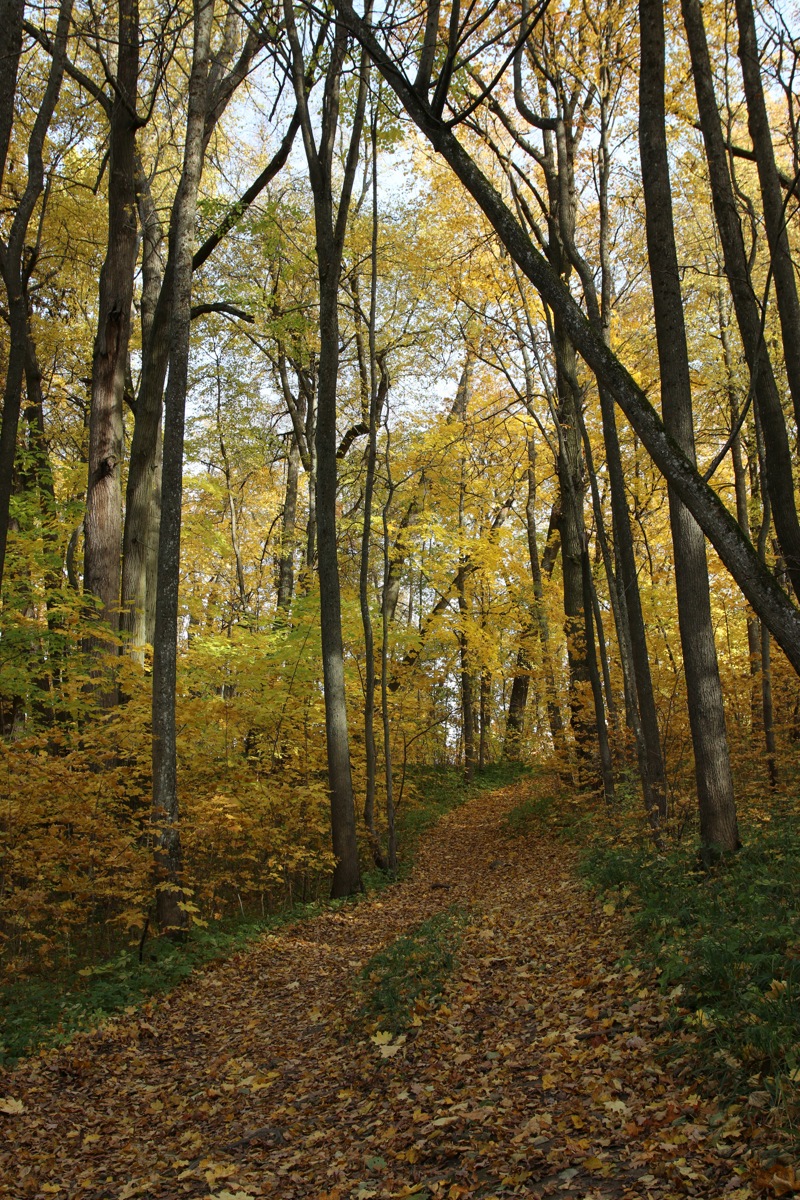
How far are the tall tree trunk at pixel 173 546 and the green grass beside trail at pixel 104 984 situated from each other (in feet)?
1.20

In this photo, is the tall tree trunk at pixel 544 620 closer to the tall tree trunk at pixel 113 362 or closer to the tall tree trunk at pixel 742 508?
the tall tree trunk at pixel 742 508

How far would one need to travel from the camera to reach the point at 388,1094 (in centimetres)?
433

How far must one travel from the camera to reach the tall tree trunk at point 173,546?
761 centimetres

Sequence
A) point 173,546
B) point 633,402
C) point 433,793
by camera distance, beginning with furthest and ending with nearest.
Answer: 1. point 433,793
2. point 173,546
3. point 633,402

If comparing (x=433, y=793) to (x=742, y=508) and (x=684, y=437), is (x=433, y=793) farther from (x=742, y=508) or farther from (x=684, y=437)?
(x=684, y=437)

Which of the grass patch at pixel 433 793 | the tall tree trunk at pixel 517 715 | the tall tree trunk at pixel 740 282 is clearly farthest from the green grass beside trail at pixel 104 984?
the tall tree trunk at pixel 517 715

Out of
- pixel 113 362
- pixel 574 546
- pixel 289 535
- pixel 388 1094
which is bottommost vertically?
pixel 388 1094

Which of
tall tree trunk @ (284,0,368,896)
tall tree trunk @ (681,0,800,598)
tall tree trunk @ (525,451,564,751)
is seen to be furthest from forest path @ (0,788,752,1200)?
tall tree trunk @ (525,451,564,751)

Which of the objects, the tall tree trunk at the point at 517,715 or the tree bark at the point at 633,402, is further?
the tall tree trunk at the point at 517,715

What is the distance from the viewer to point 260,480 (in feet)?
82.8

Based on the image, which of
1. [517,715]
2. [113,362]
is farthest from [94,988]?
[517,715]

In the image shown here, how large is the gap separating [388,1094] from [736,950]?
2099 millimetres

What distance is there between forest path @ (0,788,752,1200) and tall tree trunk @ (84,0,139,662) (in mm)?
5448

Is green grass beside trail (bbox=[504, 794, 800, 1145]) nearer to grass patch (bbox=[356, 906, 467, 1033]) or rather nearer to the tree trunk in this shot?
grass patch (bbox=[356, 906, 467, 1033])
